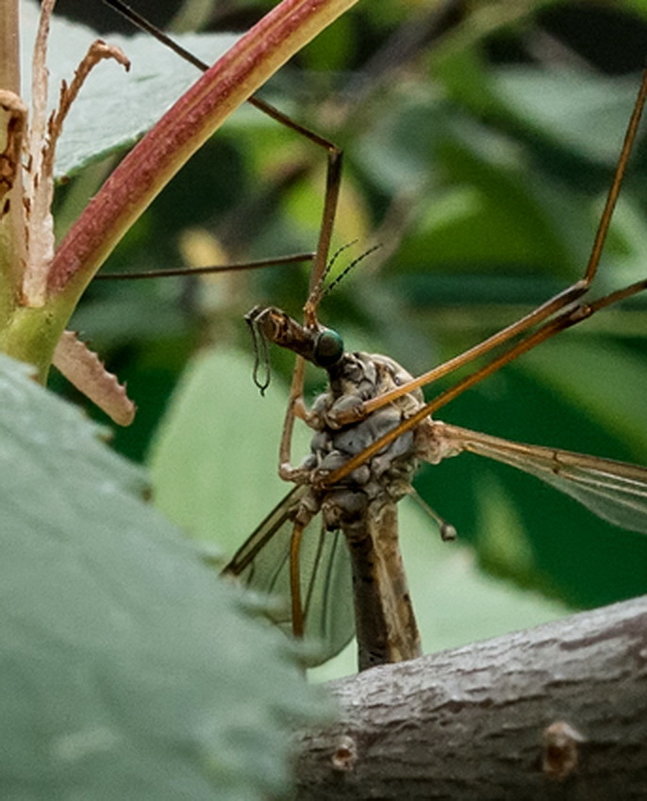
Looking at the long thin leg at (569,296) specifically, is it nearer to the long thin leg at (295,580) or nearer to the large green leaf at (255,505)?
the long thin leg at (295,580)

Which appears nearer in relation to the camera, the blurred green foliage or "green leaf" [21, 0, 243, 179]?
"green leaf" [21, 0, 243, 179]

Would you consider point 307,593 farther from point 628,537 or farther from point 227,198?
point 227,198

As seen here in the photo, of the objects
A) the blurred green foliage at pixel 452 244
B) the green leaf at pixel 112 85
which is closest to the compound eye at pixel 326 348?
the green leaf at pixel 112 85

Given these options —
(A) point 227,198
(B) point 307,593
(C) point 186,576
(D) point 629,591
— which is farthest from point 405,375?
(A) point 227,198

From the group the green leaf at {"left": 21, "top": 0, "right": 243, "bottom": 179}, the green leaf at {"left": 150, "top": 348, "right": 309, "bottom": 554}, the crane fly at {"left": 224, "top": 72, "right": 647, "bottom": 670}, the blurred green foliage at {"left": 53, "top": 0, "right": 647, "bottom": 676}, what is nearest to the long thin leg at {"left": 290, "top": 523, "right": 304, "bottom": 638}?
the crane fly at {"left": 224, "top": 72, "right": 647, "bottom": 670}

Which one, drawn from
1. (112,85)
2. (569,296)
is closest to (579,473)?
(569,296)

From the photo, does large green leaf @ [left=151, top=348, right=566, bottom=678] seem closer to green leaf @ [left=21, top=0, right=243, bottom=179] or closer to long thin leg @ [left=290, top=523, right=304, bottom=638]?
long thin leg @ [left=290, top=523, right=304, bottom=638]
